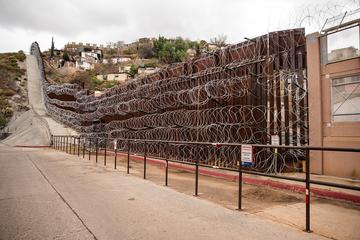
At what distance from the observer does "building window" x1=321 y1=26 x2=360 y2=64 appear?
362 inches

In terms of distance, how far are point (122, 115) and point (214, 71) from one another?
470 inches

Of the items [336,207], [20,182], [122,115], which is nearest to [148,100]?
[122,115]

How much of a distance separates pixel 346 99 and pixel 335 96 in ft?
1.24

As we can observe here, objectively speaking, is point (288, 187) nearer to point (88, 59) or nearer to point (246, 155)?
point (246, 155)

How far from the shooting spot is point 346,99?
9336 millimetres

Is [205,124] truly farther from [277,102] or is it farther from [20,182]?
[20,182]

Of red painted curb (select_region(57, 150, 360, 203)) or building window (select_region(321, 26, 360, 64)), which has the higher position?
building window (select_region(321, 26, 360, 64))

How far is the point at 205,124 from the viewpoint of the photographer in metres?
14.1

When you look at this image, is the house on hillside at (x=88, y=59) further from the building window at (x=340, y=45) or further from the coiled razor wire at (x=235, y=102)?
the building window at (x=340, y=45)

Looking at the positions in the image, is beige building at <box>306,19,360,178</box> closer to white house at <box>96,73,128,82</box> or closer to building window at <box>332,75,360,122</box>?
building window at <box>332,75,360,122</box>

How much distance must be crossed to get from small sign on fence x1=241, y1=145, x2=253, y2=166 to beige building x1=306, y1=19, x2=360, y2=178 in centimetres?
450

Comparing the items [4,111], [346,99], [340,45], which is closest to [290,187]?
[346,99]

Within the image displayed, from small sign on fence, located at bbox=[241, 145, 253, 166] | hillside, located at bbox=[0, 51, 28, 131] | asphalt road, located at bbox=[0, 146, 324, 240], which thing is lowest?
asphalt road, located at bbox=[0, 146, 324, 240]

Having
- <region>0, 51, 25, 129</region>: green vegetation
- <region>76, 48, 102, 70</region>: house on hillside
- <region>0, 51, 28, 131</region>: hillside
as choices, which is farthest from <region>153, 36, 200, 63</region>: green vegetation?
<region>0, 51, 25, 129</region>: green vegetation
